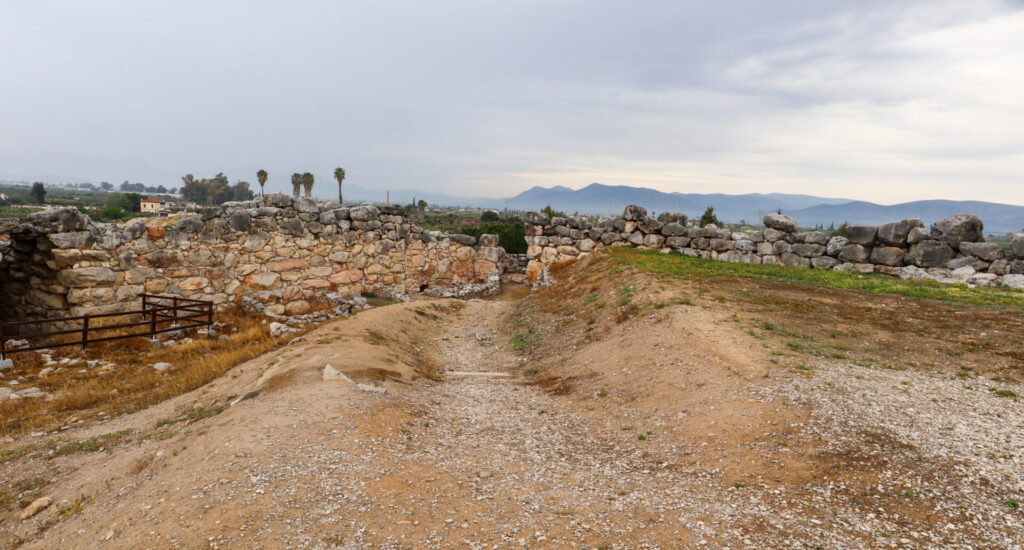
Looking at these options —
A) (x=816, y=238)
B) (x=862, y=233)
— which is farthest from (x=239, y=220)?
(x=862, y=233)

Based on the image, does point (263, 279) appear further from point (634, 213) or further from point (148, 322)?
point (634, 213)

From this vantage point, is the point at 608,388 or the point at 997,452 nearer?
the point at 997,452

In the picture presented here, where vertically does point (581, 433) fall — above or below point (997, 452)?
below

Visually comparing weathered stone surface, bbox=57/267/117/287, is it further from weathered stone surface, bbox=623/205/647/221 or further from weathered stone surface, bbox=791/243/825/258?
weathered stone surface, bbox=791/243/825/258

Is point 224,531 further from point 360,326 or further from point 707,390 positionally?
point 360,326

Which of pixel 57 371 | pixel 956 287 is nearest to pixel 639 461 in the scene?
pixel 57 371

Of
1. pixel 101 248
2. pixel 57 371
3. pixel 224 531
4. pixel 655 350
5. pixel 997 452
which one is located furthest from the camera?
pixel 101 248

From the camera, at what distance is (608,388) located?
27.4ft

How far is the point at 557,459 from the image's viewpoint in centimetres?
596

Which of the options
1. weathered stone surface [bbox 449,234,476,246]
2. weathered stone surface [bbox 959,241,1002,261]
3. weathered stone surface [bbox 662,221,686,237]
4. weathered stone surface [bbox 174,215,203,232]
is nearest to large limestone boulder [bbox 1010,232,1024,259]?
weathered stone surface [bbox 959,241,1002,261]

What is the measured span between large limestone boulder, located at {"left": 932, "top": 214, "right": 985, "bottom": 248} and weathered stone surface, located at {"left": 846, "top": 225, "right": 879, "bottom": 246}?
1.81 metres

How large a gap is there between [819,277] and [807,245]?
3.51 metres

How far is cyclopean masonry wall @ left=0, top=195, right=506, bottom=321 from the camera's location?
45.1ft

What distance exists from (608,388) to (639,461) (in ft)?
8.15
